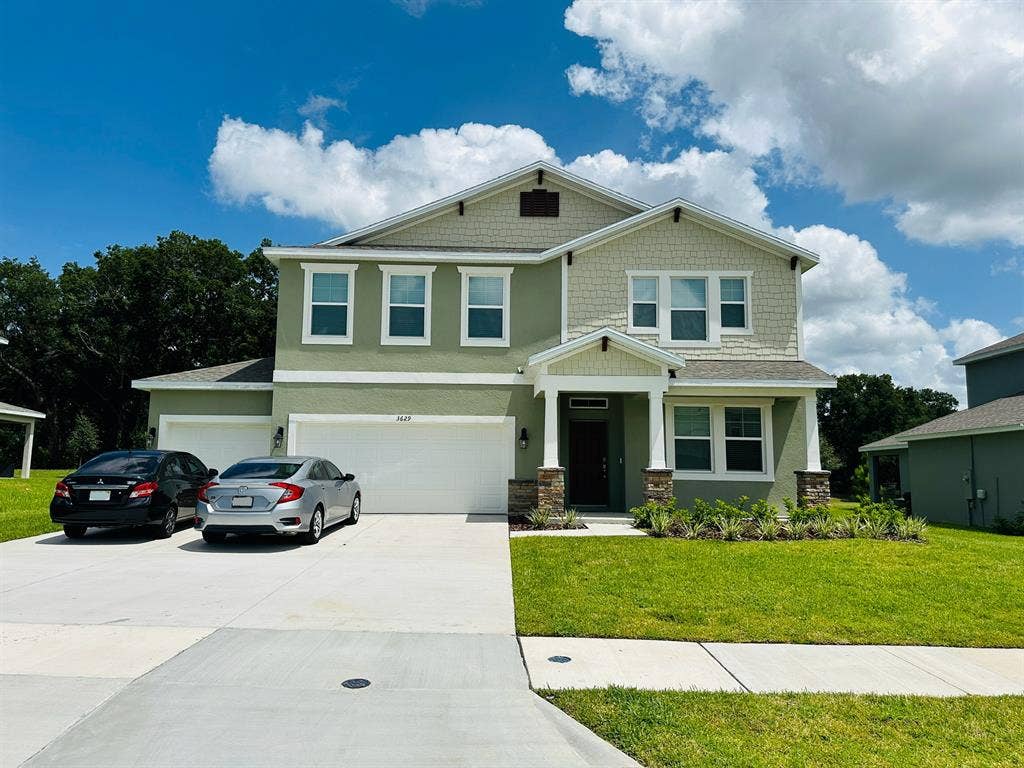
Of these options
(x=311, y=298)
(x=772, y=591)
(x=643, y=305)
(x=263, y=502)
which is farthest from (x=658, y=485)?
(x=311, y=298)

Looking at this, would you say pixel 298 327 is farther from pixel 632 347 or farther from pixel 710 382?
pixel 710 382

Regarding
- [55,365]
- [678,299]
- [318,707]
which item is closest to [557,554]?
[318,707]

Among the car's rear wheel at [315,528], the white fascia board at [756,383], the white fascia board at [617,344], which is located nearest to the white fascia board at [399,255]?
the white fascia board at [617,344]

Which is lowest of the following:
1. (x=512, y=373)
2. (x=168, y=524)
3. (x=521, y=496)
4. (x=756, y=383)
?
(x=168, y=524)

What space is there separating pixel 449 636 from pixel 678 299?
12413 millimetres

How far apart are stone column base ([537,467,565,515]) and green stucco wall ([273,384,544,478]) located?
1.71m

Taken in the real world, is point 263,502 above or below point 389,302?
below

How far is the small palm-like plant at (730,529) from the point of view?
1207 centimetres

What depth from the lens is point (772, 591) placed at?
855 cm

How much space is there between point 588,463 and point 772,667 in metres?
11.3

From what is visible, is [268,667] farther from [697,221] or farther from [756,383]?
[697,221]

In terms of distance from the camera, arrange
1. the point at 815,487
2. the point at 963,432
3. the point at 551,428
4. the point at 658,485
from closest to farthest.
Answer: the point at 658,485 → the point at 551,428 → the point at 815,487 → the point at 963,432

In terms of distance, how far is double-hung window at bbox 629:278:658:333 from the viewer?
17.1 m

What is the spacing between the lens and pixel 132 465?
1253 centimetres
